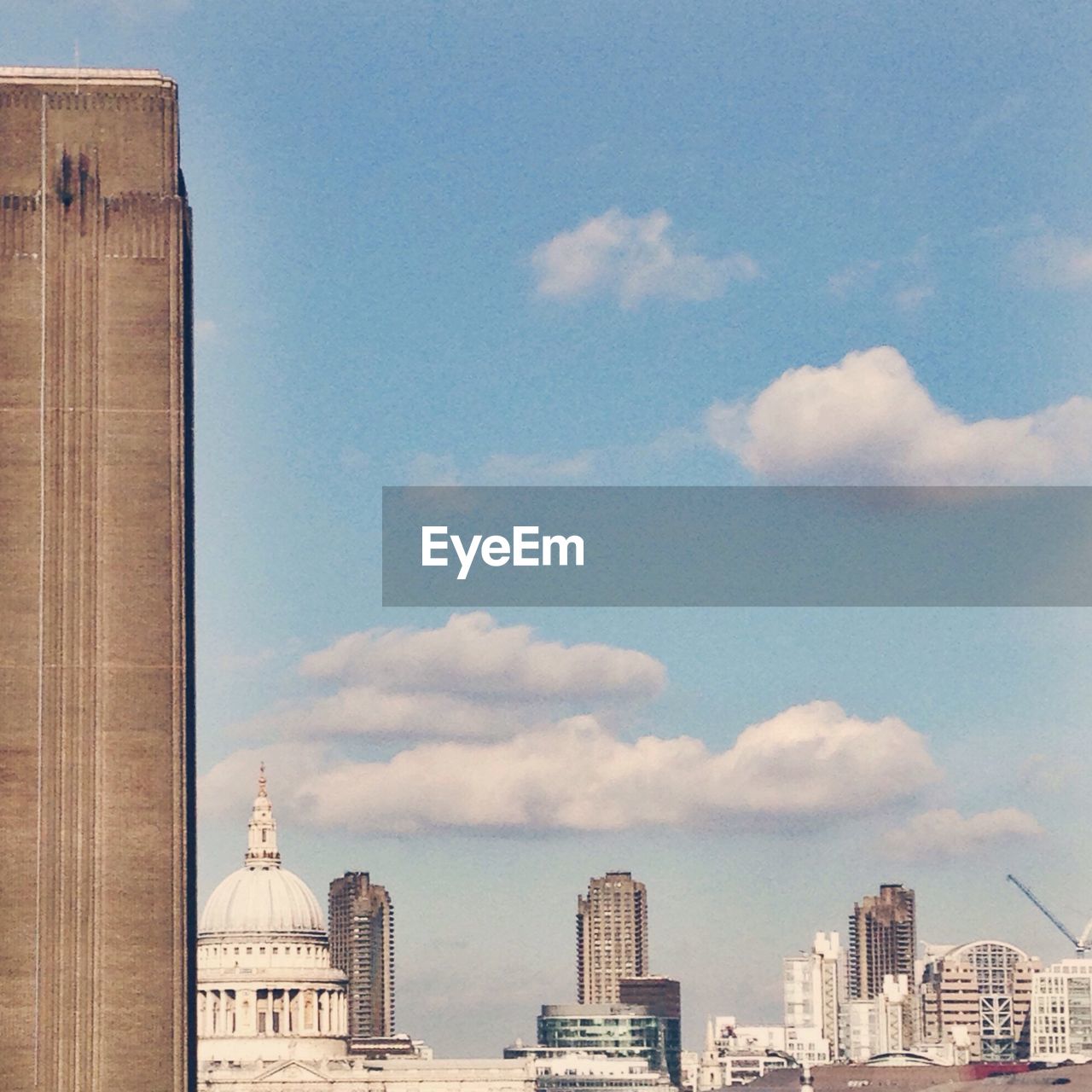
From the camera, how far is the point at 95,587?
12412 centimetres

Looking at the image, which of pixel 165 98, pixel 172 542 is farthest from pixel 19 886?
pixel 165 98

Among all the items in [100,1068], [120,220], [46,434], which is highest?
[120,220]

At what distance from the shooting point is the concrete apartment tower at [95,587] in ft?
400

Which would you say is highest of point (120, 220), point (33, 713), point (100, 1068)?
point (120, 220)

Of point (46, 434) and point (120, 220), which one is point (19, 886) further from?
point (120, 220)

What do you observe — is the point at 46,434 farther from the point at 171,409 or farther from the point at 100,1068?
the point at 100,1068

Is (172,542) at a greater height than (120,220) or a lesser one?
lesser

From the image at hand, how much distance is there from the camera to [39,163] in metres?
126

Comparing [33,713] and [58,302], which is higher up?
[58,302]

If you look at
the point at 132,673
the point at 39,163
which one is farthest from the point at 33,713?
the point at 39,163

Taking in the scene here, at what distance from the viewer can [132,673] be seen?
406ft

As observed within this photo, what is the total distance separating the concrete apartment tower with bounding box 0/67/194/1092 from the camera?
122 metres

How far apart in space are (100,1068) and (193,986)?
18.5 feet

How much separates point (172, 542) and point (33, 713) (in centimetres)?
798
